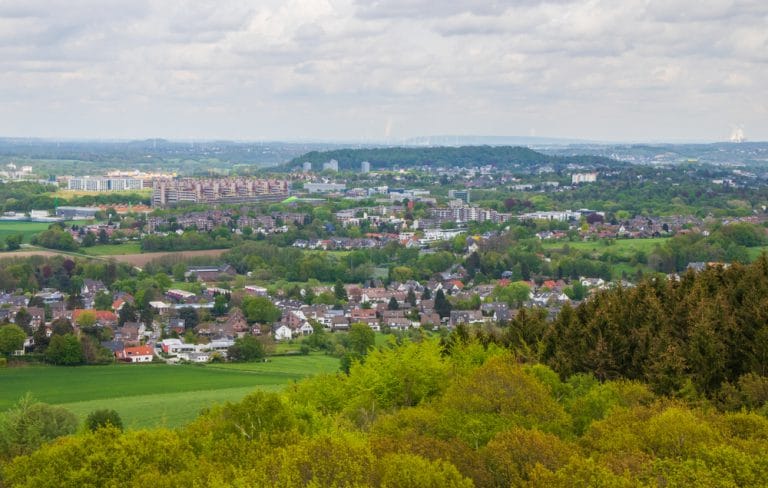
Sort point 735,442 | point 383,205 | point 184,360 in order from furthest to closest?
Result: 1. point 383,205
2. point 184,360
3. point 735,442

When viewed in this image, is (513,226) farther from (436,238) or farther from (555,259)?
(555,259)

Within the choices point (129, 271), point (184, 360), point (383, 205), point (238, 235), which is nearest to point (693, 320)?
point (184, 360)

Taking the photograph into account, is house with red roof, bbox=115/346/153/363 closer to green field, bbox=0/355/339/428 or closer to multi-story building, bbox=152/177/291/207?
green field, bbox=0/355/339/428

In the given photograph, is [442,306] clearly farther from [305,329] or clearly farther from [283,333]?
[283,333]

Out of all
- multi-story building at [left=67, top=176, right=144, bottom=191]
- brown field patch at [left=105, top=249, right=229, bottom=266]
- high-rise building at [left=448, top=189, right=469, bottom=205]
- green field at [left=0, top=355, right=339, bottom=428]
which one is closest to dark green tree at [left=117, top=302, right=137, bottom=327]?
green field at [left=0, top=355, right=339, bottom=428]

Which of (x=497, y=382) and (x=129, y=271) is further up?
(x=497, y=382)

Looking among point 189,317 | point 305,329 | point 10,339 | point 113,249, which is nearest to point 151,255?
point 113,249
